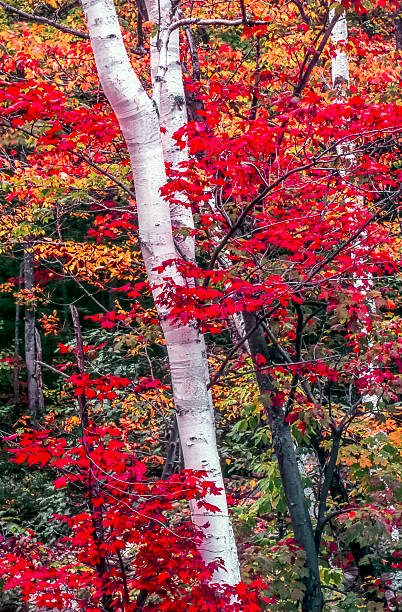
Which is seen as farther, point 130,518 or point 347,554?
point 347,554

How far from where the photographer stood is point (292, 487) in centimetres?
482

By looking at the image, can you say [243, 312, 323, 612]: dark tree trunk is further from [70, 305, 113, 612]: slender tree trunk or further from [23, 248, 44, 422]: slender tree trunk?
[23, 248, 44, 422]: slender tree trunk

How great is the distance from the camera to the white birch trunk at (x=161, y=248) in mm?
3236

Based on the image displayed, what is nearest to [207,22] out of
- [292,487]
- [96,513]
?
[96,513]

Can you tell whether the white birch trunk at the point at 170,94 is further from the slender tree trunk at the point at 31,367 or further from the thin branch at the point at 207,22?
the slender tree trunk at the point at 31,367

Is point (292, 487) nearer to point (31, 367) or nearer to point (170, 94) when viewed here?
point (170, 94)

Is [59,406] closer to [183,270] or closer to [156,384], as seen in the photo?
[156,384]

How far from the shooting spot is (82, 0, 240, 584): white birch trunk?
3.24 meters

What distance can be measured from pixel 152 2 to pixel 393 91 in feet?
9.22

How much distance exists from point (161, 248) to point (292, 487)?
8.80ft

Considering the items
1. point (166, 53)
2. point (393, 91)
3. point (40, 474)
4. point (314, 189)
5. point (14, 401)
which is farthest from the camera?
point (14, 401)

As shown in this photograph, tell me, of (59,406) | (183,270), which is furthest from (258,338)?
(59,406)

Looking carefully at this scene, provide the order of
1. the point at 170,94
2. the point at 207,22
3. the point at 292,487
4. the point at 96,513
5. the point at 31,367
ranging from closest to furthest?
the point at 96,513 < the point at 207,22 < the point at 170,94 < the point at 292,487 < the point at 31,367

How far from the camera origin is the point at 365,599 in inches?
245
